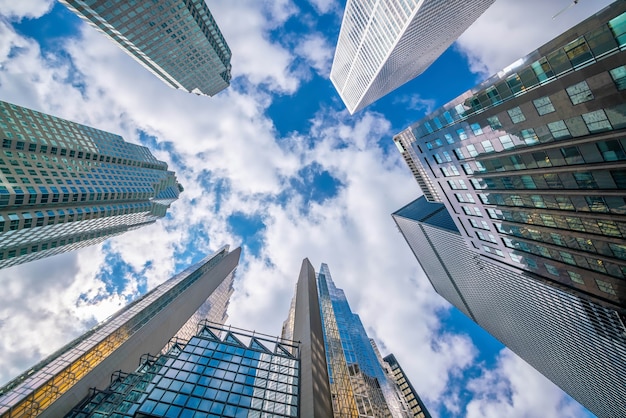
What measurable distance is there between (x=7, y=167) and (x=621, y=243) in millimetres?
116372

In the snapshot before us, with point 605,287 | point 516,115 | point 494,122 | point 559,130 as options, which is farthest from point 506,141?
point 605,287

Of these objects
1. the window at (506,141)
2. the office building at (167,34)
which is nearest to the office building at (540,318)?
the window at (506,141)

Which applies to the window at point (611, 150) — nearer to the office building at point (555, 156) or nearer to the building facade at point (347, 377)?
the office building at point (555, 156)

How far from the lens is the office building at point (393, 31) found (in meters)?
109

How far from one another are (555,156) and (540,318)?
275 ft

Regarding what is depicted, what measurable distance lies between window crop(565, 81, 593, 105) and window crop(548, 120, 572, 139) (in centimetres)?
266

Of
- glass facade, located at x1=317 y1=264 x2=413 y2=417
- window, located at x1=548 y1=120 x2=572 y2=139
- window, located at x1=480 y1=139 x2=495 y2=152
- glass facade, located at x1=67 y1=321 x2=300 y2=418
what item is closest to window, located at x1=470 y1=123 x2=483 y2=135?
window, located at x1=480 y1=139 x2=495 y2=152

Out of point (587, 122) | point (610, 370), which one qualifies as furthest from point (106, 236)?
point (610, 370)

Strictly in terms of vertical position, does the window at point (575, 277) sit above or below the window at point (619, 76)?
below

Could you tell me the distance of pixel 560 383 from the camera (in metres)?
122

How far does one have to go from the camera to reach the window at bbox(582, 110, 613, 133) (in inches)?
975

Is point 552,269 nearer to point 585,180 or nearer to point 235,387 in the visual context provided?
point 585,180

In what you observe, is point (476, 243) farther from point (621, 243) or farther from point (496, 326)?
point (496, 326)

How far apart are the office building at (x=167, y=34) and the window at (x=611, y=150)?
114 m
